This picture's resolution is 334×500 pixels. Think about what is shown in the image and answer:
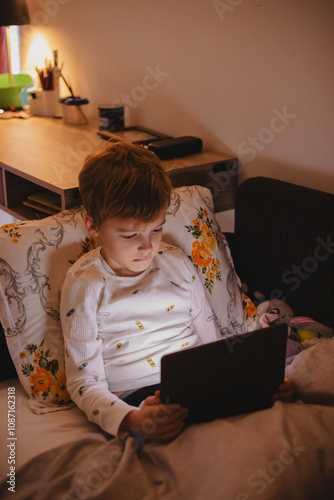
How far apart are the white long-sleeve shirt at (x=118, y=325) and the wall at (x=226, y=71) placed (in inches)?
25.7

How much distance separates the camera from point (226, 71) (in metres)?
1.91

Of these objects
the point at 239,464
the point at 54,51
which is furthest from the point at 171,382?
the point at 54,51

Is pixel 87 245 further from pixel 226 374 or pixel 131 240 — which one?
pixel 226 374

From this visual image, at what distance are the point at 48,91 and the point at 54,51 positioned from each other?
260 millimetres

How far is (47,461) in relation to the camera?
108 centimetres

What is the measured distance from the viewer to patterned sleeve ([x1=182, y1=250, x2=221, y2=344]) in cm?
140

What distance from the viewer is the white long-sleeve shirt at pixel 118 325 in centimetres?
118

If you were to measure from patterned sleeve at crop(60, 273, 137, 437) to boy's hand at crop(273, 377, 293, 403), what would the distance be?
323mm

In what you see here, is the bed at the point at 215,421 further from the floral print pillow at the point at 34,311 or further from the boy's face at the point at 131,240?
the boy's face at the point at 131,240

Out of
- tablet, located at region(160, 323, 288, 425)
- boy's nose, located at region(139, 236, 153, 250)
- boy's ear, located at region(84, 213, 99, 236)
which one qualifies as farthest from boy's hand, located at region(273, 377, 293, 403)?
boy's ear, located at region(84, 213, 99, 236)

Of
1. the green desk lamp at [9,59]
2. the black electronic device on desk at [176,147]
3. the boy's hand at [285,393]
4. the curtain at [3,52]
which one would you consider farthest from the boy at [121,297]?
the curtain at [3,52]

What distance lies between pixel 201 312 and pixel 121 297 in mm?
242

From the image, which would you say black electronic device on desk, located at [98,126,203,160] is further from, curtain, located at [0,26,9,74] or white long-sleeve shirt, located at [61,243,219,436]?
curtain, located at [0,26,9,74]

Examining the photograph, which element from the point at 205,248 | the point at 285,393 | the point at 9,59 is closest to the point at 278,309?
the point at 205,248
